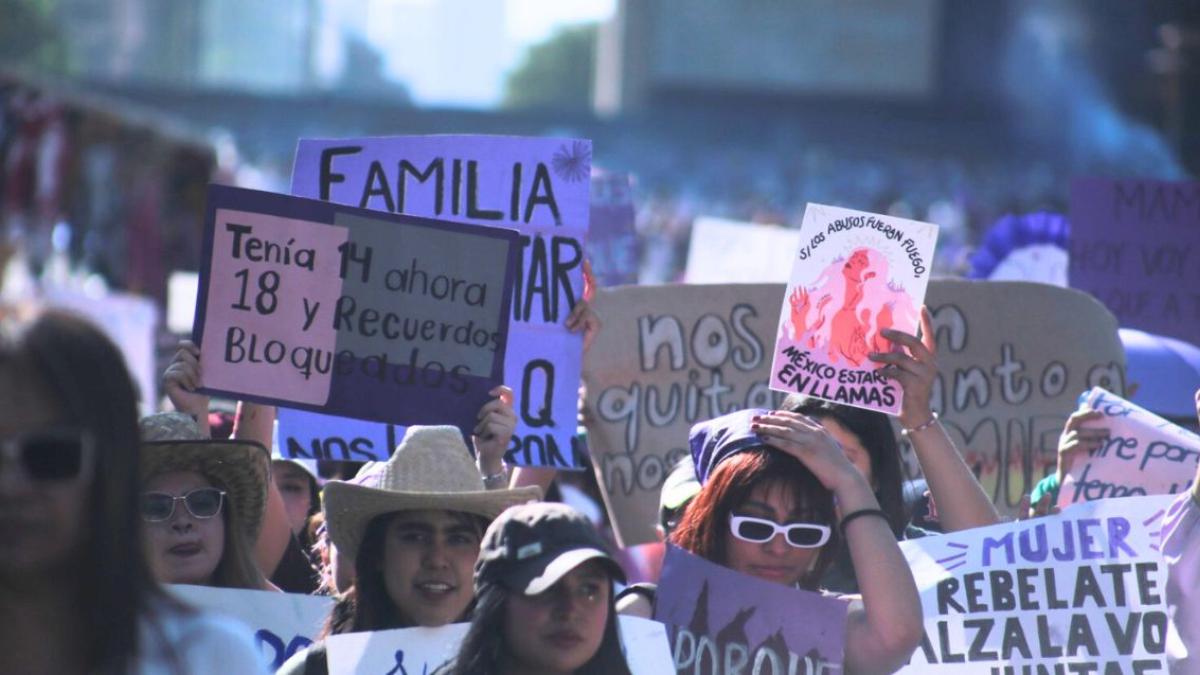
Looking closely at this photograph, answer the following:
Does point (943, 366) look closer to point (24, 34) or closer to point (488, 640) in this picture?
point (488, 640)

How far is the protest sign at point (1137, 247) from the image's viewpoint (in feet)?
23.7

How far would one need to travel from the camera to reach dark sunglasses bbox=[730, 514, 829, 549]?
3.67m

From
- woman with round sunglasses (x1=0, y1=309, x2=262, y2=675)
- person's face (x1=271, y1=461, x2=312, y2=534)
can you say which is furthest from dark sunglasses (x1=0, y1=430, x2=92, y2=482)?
person's face (x1=271, y1=461, x2=312, y2=534)

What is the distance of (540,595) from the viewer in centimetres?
308

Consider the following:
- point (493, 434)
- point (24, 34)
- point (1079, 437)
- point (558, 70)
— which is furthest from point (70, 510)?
point (558, 70)

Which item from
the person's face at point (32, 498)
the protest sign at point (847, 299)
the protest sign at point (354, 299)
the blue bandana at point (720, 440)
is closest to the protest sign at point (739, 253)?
the protest sign at point (847, 299)

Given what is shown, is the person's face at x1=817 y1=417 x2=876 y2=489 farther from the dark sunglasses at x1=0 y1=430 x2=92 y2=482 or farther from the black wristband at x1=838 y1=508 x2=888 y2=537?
the dark sunglasses at x1=0 y1=430 x2=92 y2=482

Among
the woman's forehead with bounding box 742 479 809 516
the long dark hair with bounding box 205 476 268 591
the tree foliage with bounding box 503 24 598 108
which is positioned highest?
the tree foliage with bounding box 503 24 598 108

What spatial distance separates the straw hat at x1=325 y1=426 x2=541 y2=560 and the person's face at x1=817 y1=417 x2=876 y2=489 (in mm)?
894

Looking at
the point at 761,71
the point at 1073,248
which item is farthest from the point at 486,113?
the point at 1073,248

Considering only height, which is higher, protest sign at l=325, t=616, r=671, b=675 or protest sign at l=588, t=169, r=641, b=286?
protest sign at l=588, t=169, r=641, b=286

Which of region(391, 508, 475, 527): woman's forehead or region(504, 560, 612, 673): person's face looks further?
region(391, 508, 475, 527): woman's forehead

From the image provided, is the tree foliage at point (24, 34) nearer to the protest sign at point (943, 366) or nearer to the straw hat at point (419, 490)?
the protest sign at point (943, 366)

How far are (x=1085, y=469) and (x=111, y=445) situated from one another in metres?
3.07
